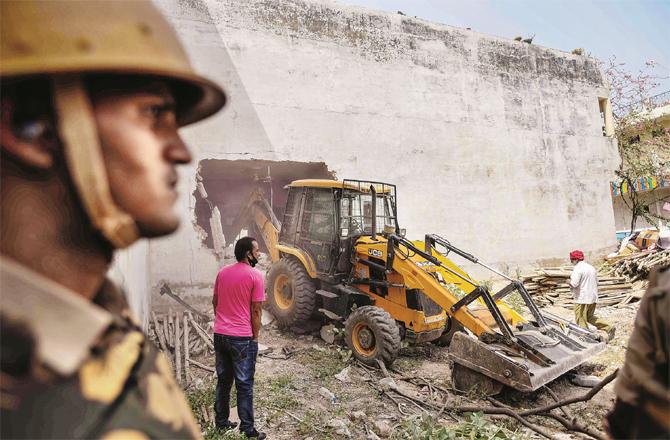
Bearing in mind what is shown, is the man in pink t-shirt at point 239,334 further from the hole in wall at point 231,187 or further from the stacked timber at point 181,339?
the hole in wall at point 231,187

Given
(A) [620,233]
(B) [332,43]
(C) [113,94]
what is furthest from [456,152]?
(C) [113,94]

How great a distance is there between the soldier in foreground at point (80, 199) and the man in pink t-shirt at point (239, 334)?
10.8 feet

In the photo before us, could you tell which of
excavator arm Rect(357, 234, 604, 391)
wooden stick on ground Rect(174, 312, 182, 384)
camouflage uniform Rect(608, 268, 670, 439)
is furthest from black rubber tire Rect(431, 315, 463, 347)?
camouflage uniform Rect(608, 268, 670, 439)

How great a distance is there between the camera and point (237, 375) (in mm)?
4082

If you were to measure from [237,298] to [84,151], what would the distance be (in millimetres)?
3551

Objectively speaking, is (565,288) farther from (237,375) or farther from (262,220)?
(237,375)

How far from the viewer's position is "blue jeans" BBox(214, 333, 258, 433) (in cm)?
406

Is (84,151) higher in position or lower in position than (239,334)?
higher

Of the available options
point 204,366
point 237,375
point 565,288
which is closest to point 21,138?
point 237,375

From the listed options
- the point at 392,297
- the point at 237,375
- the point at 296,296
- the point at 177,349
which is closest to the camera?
the point at 237,375

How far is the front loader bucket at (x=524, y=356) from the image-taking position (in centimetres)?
489

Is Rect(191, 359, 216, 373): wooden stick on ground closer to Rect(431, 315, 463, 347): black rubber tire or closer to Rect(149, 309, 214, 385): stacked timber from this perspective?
Rect(149, 309, 214, 385): stacked timber

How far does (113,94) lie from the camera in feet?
2.66

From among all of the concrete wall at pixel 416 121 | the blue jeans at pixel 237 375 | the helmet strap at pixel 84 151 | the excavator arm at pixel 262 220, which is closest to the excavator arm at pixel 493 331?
the excavator arm at pixel 262 220
